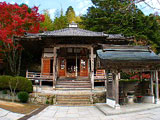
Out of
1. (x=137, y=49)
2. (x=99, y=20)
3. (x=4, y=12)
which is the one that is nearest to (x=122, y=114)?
(x=137, y=49)

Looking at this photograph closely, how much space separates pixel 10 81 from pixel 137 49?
10.1 m

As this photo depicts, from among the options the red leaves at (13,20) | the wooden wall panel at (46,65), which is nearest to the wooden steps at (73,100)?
the wooden wall panel at (46,65)

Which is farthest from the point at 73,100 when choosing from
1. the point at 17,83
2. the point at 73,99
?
the point at 17,83

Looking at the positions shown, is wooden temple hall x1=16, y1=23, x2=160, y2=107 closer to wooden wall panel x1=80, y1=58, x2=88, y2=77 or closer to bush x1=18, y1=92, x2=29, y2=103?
wooden wall panel x1=80, y1=58, x2=88, y2=77

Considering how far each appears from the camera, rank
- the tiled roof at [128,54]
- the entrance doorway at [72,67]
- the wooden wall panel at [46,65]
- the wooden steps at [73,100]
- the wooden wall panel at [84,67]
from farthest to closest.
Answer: the entrance doorway at [72,67] → the wooden wall panel at [84,67] → the wooden wall panel at [46,65] → the wooden steps at [73,100] → the tiled roof at [128,54]

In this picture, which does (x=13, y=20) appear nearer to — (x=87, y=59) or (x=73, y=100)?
(x=87, y=59)

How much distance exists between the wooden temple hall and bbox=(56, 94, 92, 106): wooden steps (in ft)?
5.02

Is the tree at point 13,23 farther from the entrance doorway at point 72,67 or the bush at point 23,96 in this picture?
the bush at point 23,96

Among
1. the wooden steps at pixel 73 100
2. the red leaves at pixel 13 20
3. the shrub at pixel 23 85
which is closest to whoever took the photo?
the wooden steps at pixel 73 100

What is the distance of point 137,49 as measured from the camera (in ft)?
29.5

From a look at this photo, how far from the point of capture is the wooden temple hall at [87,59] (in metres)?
7.85

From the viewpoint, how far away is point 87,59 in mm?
15227

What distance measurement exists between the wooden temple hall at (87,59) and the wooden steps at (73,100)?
1.53 meters

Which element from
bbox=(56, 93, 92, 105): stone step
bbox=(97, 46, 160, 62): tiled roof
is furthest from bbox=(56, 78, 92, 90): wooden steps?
bbox=(97, 46, 160, 62): tiled roof
